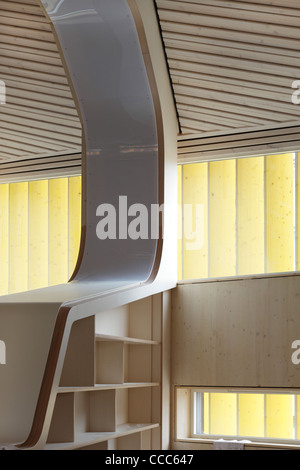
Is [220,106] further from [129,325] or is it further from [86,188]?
[129,325]

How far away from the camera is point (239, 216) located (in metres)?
Result: 6.69

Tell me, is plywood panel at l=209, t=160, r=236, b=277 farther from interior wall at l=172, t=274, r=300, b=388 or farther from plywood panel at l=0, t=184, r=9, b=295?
plywood panel at l=0, t=184, r=9, b=295

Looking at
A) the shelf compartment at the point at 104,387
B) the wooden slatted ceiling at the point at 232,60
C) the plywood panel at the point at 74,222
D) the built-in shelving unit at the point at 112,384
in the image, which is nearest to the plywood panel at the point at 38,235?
the plywood panel at the point at 74,222

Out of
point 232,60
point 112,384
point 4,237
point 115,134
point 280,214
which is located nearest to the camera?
point 112,384

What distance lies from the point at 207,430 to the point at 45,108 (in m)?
3.57

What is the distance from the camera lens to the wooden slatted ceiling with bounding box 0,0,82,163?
19.9 feet

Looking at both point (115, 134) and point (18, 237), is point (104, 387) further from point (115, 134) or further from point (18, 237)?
point (18, 237)

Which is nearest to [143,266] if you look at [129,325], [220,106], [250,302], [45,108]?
[129,325]

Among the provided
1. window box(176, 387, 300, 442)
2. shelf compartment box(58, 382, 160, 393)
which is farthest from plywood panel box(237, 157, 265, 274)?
shelf compartment box(58, 382, 160, 393)

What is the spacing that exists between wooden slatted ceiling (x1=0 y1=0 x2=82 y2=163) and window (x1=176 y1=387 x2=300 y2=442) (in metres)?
2.95

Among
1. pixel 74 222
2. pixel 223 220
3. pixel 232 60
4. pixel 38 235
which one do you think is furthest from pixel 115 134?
pixel 38 235

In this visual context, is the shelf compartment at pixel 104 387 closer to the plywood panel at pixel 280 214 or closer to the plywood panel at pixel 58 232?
the plywood panel at pixel 280 214

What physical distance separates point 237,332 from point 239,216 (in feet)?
3.85

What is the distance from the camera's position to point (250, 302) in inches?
244
